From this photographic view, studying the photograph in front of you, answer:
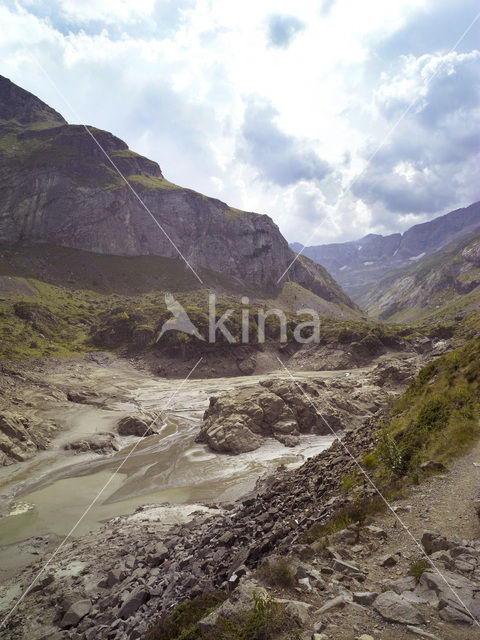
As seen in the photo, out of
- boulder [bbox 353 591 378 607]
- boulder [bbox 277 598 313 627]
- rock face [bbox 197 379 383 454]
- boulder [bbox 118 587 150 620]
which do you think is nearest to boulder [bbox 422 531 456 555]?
boulder [bbox 353 591 378 607]

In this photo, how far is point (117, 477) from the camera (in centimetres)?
2588

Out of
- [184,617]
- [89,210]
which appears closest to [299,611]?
[184,617]

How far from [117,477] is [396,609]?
25.4 metres

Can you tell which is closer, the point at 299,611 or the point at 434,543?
the point at 299,611

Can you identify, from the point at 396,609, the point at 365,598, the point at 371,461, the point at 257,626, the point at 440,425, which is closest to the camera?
the point at 396,609

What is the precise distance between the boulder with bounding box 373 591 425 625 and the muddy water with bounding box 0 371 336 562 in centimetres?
1700

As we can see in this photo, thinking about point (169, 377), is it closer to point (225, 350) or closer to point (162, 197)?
point (225, 350)

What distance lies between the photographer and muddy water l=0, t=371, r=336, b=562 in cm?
1966

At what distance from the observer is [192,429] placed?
3812 centimetres

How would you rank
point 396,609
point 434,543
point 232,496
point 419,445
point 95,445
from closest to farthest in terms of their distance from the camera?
1. point 396,609
2. point 434,543
3. point 419,445
4. point 232,496
5. point 95,445

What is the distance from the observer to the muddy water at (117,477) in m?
19.7

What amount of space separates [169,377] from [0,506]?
171 ft

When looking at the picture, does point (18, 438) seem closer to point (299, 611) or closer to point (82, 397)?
point (82, 397)

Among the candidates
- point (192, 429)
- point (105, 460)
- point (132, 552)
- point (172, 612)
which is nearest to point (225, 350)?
point (192, 429)
